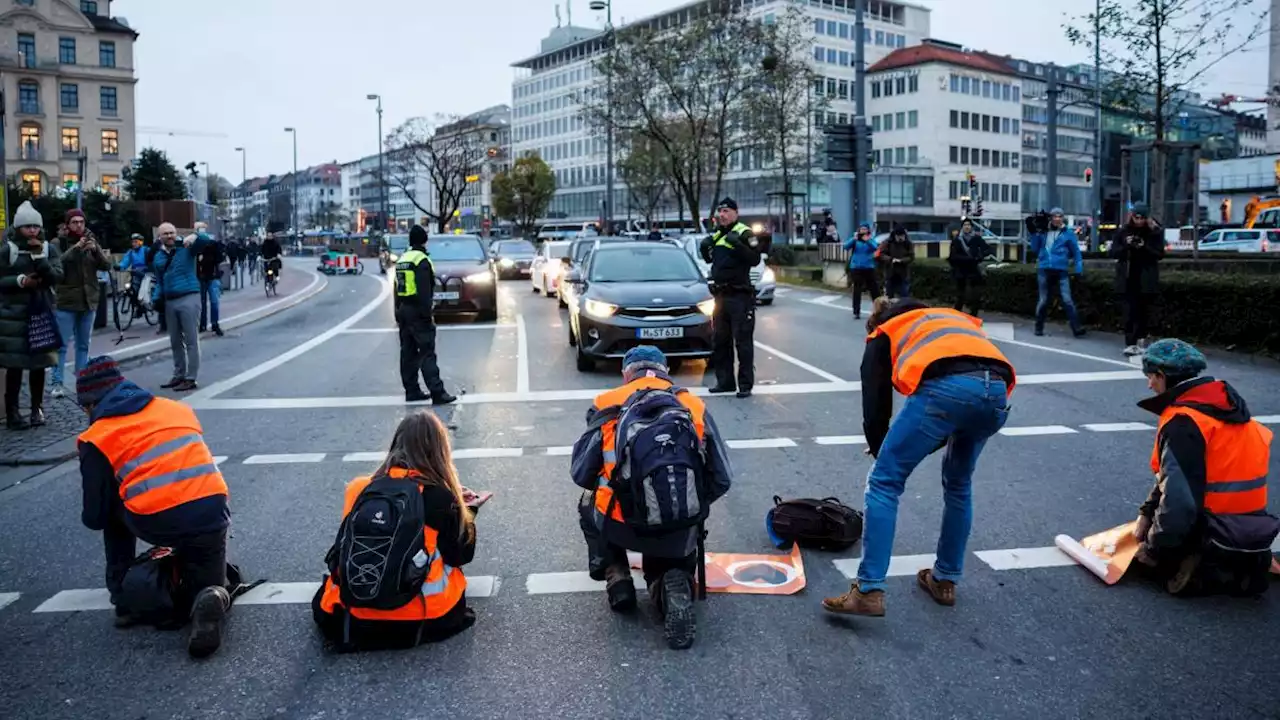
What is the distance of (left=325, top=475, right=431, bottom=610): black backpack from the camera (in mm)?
4246

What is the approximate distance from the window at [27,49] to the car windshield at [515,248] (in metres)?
53.5

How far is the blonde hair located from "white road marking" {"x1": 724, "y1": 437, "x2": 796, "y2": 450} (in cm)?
416

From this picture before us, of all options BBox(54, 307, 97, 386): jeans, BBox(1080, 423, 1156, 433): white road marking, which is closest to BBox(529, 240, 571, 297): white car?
BBox(54, 307, 97, 386): jeans

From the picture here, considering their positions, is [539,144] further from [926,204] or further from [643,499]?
[643,499]

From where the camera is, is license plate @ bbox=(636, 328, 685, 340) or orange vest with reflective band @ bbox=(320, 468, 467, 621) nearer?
orange vest with reflective band @ bbox=(320, 468, 467, 621)

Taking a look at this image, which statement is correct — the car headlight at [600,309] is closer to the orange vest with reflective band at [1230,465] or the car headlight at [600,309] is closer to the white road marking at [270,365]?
the white road marking at [270,365]

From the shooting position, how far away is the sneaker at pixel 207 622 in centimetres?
433

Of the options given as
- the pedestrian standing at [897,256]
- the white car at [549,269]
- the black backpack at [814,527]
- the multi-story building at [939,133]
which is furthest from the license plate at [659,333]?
the multi-story building at [939,133]

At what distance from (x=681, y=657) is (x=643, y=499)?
2.07 feet

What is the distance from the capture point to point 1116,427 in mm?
9195

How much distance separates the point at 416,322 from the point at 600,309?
2687mm

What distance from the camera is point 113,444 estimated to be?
4.55 meters

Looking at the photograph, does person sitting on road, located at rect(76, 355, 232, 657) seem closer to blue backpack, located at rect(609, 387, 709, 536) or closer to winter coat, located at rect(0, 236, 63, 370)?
blue backpack, located at rect(609, 387, 709, 536)

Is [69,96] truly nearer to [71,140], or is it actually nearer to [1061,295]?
[71,140]
